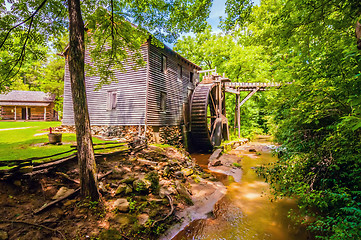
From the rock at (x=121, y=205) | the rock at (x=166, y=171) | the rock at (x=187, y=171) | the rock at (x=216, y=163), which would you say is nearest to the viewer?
the rock at (x=121, y=205)

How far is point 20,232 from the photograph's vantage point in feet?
10.2

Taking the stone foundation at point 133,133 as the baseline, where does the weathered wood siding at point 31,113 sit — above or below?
above

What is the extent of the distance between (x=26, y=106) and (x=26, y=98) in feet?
4.06

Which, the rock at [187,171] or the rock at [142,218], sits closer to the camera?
the rock at [142,218]

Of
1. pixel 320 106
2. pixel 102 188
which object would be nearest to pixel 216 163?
pixel 102 188

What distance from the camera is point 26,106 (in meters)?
24.0

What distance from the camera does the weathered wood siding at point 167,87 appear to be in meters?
10.7

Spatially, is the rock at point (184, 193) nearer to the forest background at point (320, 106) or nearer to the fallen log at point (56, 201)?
the forest background at point (320, 106)

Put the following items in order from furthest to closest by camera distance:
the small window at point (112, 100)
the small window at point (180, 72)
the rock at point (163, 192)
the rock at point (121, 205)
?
the small window at point (180, 72) < the small window at point (112, 100) < the rock at point (163, 192) < the rock at point (121, 205)

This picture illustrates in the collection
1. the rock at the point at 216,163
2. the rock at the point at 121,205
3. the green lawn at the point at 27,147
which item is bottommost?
the rock at the point at 216,163

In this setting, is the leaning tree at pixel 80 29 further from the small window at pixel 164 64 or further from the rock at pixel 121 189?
the small window at pixel 164 64

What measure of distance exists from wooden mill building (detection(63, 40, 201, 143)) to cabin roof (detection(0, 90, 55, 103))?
676 inches

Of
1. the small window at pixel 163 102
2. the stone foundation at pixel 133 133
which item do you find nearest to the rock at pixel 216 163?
the stone foundation at pixel 133 133

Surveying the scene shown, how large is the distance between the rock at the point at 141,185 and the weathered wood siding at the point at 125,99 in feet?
17.2
